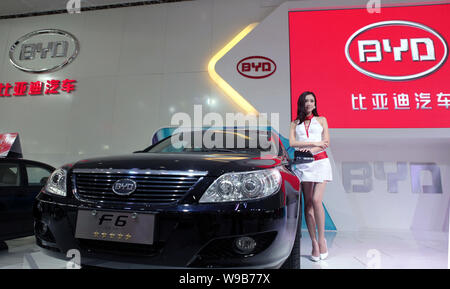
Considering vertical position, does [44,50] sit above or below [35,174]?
above

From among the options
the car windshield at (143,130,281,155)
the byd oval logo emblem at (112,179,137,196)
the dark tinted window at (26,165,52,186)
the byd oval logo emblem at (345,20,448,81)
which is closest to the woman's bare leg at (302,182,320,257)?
the car windshield at (143,130,281,155)

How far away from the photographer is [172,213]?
0.96 m

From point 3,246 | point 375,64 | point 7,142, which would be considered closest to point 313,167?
point 375,64

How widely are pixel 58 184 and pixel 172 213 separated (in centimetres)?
68

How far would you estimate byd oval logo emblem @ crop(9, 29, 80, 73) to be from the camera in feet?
15.9

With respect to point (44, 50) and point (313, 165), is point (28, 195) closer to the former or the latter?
point (313, 165)

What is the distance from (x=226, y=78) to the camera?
400cm

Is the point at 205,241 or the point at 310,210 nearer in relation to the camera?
the point at 205,241

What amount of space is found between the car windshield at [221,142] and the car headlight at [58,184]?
0.70 metres

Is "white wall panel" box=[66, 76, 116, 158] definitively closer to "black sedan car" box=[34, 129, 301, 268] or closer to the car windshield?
the car windshield

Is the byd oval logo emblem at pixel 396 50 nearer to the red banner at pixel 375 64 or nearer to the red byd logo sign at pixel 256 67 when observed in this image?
the red banner at pixel 375 64

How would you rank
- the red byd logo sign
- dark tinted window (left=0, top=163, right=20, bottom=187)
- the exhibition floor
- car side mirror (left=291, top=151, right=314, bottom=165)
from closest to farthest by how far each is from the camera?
car side mirror (left=291, top=151, right=314, bottom=165)
the exhibition floor
dark tinted window (left=0, top=163, right=20, bottom=187)
the red byd logo sign

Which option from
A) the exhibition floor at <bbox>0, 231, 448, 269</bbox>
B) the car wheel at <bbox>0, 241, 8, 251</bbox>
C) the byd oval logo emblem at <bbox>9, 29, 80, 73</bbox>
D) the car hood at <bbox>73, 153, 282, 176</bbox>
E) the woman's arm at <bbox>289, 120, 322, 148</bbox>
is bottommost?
the exhibition floor at <bbox>0, 231, 448, 269</bbox>
